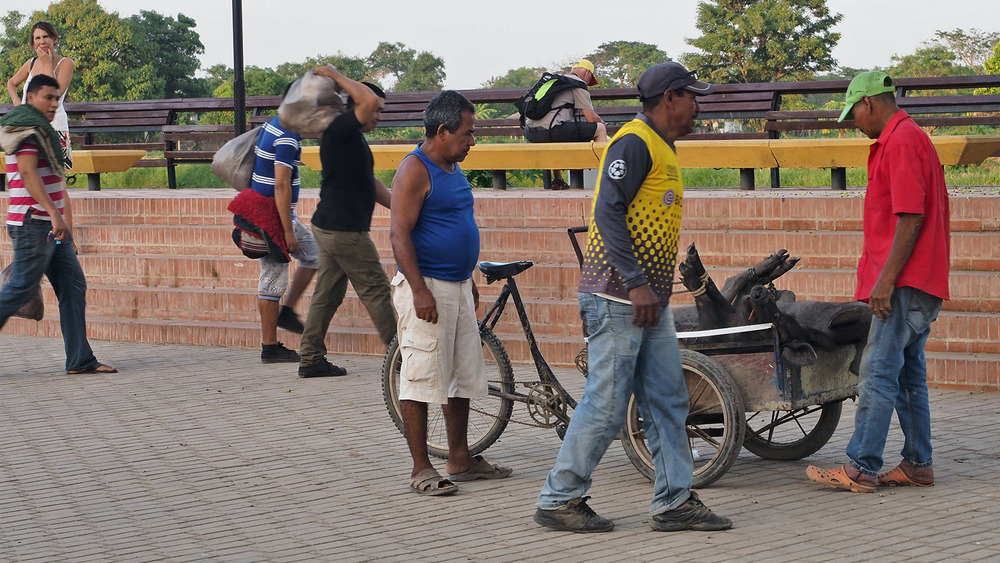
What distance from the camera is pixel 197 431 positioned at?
291 inches

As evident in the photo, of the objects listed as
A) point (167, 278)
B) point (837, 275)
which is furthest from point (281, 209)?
point (837, 275)

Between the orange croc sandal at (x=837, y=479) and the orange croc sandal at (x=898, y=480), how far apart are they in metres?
0.10

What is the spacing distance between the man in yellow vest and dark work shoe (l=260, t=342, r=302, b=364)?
15.5 feet

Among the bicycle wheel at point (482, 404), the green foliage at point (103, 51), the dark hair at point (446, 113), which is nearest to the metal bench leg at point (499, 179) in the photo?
the bicycle wheel at point (482, 404)

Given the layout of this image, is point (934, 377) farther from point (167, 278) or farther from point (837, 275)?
point (167, 278)

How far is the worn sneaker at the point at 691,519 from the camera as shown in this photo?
16.8ft

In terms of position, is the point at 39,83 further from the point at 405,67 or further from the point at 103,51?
the point at 405,67

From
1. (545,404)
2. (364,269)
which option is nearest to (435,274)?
(545,404)

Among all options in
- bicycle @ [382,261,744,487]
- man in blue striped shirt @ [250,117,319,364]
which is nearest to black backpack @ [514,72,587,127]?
man in blue striped shirt @ [250,117,319,364]

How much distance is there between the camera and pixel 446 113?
5.80 metres

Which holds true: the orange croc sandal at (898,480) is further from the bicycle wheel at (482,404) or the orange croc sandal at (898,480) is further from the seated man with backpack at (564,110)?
the seated man with backpack at (564,110)

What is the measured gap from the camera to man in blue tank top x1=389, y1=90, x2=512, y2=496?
18.9ft

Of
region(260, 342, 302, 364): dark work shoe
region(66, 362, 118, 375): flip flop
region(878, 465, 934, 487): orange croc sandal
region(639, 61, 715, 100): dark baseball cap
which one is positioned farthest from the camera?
region(260, 342, 302, 364): dark work shoe

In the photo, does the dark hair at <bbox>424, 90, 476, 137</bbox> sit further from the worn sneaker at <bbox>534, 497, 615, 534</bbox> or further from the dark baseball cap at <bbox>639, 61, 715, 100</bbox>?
the worn sneaker at <bbox>534, 497, 615, 534</bbox>
